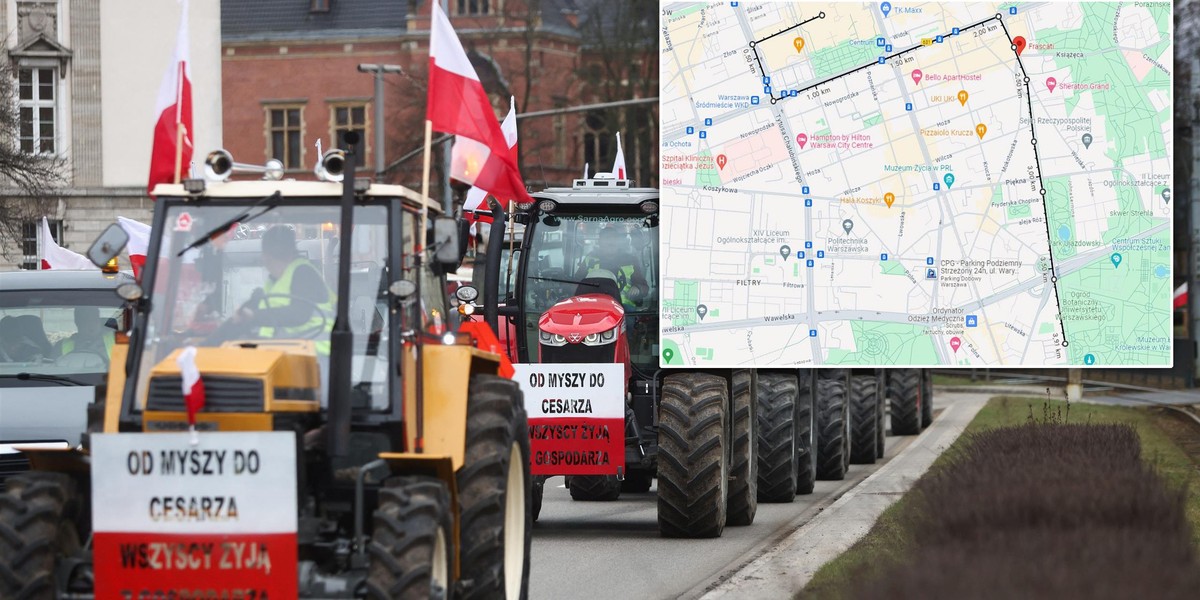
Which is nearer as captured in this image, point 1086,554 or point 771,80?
point 1086,554

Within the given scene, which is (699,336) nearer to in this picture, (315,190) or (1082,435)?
(1082,435)

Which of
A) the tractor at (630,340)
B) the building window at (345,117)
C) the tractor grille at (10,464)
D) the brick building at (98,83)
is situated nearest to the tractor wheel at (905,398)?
the tractor at (630,340)

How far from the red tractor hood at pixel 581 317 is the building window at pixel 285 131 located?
7026 cm

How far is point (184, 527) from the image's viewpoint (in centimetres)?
810

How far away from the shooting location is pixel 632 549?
48.1ft

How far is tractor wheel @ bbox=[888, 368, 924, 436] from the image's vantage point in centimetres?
3209

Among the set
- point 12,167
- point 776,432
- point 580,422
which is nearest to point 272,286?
point 580,422

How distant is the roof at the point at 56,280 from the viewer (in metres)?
14.0

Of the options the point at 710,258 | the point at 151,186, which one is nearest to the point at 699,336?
the point at 710,258

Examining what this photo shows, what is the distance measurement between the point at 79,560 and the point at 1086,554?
418 centimetres

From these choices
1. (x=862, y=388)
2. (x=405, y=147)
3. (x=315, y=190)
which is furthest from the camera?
(x=405, y=147)

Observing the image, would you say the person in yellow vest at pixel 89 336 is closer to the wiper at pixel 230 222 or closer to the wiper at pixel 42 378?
the wiper at pixel 42 378

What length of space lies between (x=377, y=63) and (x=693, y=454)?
70159 mm

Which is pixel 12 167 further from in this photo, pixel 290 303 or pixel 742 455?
pixel 290 303
